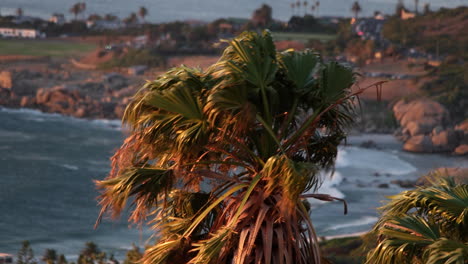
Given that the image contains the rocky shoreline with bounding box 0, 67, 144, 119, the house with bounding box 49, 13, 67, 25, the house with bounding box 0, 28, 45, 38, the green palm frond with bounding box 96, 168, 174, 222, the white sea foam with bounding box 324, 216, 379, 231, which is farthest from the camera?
the house with bounding box 49, 13, 67, 25

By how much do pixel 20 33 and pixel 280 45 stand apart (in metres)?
29.5

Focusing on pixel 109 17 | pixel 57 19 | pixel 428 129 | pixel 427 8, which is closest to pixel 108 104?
pixel 57 19

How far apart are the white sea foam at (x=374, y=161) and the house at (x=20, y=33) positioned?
35.9 m

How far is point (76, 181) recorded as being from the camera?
46.1m

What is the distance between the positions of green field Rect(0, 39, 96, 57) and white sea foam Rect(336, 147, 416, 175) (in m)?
34.2

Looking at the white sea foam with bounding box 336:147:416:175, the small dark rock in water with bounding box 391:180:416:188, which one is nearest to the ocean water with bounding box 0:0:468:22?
the white sea foam with bounding box 336:147:416:175

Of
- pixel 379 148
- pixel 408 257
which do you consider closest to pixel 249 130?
pixel 408 257

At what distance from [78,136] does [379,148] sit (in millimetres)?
25692

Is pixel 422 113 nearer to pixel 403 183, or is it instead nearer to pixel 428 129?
pixel 428 129

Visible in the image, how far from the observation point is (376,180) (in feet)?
146

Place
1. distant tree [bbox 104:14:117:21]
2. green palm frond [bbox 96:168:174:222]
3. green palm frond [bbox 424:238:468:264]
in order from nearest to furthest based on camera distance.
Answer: green palm frond [bbox 424:238:468:264] → green palm frond [bbox 96:168:174:222] → distant tree [bbox 104:14:117:21]

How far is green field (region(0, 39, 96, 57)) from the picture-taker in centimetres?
7288

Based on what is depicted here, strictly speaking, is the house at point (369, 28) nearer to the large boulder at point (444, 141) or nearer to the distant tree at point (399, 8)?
the distant tree at point (399, 8)

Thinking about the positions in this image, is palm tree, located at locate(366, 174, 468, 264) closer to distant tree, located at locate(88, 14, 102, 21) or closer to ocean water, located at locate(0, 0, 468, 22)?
ocean water, located at locate(0, 0, 468, 22)
